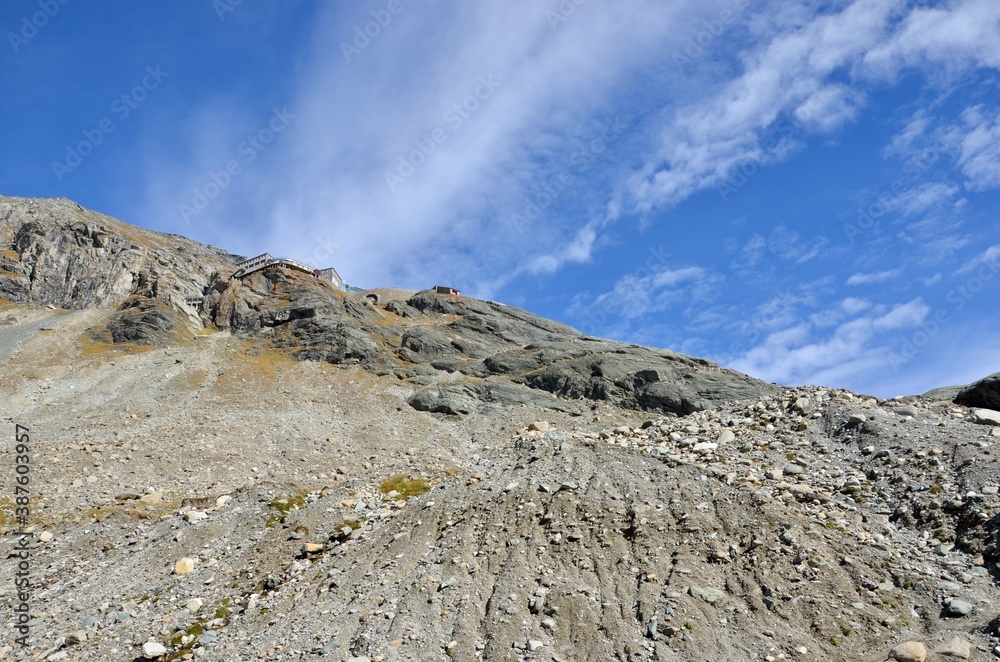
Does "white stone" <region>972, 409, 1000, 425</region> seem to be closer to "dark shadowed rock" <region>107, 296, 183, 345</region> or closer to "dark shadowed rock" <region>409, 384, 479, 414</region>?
"dark shadowed rock" <region>409, 384, 479, 414</region>

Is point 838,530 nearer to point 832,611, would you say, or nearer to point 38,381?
point 832,611

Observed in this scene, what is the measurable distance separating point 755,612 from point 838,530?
4221 mm

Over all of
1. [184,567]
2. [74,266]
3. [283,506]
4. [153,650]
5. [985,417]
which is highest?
[74,266]

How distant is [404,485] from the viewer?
30.6m

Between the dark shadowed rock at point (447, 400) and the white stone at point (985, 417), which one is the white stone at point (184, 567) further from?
the dark shadowed rock at point (447, 400)

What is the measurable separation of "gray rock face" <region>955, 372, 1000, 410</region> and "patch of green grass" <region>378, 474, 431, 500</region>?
24.4 meters

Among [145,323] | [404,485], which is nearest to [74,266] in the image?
[145,323]

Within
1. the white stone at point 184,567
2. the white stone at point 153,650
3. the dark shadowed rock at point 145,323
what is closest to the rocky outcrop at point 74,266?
the dark shadowed rock at point 145,323

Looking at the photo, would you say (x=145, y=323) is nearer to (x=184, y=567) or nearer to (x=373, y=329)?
(x=373, y=329)

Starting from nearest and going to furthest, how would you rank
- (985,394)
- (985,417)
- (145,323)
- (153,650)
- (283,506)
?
1. (153,650)
2. (985,417)
3. (283,506)
4. (985,394)
5. (145,323)

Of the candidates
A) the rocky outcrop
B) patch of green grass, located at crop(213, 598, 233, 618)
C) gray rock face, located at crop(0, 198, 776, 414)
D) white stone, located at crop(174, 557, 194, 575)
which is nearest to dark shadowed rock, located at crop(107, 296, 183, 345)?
gray rock face, located at crop(0, 198, 776, 414)

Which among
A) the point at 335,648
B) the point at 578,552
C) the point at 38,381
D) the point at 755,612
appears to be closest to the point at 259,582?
the point at 335,648

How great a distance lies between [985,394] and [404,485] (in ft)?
86.2

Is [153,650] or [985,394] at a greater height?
[985,394]
